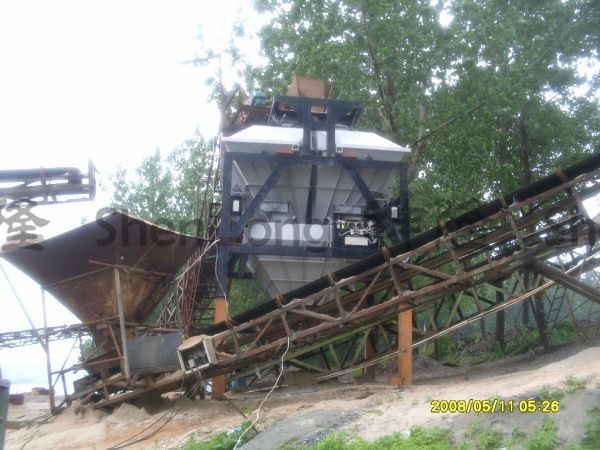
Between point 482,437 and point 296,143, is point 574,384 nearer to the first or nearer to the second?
point 482,437

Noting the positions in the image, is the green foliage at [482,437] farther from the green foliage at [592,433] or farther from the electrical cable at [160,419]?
the electrical cable at [160,419]

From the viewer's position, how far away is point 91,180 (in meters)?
11.7

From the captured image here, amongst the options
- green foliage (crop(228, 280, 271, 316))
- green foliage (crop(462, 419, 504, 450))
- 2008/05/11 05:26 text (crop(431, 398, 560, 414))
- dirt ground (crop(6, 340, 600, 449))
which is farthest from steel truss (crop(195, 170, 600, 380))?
green foliage (crop(228, 280, 271, 316))

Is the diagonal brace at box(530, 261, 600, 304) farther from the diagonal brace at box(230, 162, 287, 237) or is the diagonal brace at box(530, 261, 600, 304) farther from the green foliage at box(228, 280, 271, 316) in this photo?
the green foliage at box(228, 280, 271, 316)

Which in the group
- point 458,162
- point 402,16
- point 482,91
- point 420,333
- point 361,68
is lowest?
point 420,333

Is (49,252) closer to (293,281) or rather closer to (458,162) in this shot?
(293,281)

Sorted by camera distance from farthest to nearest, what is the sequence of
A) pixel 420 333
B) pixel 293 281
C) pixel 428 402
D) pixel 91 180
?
pixel 293 281 → pixel 420 333 → pixel 91 180 → pixel 428 402

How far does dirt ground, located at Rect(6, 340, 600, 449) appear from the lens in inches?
321

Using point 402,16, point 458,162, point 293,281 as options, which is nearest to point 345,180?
point 293,281

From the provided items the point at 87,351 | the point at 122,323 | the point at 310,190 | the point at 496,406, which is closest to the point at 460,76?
the point at 310,190

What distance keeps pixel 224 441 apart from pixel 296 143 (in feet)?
26.8

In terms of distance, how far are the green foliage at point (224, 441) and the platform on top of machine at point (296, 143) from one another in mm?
7302

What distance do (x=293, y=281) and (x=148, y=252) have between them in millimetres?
3874

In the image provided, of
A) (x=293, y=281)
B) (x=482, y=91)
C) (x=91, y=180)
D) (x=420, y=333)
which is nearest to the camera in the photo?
(x=91, y=180)
